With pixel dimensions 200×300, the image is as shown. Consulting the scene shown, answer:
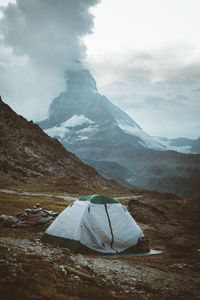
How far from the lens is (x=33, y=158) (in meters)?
137

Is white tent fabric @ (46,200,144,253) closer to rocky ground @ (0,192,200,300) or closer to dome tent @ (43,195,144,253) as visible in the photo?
dome tent @ (43,195,144,253)

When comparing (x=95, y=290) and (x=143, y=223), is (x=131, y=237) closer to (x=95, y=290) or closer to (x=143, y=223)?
(x=95, y=290)

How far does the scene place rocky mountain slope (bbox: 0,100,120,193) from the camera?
123 metres

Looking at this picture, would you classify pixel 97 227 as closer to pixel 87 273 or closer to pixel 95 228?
pixel 95 228

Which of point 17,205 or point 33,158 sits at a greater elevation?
point 33,158

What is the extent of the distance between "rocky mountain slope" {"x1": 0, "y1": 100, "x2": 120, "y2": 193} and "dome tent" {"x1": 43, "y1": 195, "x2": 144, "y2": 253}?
8533cm

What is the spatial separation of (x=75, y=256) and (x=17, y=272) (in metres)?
7.38

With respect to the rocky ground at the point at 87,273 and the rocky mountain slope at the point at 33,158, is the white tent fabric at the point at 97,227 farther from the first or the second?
the rocky mountain slope at the point at 33,158

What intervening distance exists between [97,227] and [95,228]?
15cm

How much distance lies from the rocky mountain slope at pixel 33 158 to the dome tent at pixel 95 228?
85331 millimetres

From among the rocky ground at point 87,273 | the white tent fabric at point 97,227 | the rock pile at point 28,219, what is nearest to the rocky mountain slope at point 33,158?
the rock pile at point 28,219

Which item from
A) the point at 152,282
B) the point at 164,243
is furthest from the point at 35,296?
the point at 164,243

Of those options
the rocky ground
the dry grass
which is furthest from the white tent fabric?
the dry grass

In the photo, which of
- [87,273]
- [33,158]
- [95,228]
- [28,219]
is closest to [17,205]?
[28,219]
